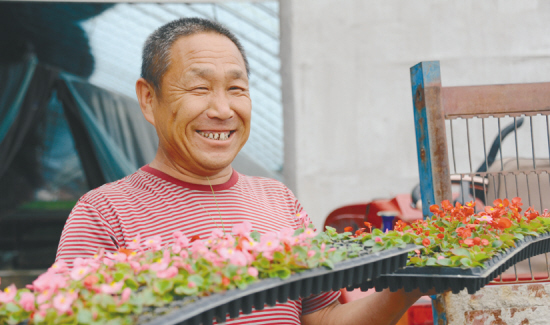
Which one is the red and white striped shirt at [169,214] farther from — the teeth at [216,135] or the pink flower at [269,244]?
the pink flower at [269,244]

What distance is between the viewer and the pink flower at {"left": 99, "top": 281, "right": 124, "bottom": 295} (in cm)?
73

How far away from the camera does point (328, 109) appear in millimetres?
4648

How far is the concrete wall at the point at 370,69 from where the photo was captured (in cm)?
462

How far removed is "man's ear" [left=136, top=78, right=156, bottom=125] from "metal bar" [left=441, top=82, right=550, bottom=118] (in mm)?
1010

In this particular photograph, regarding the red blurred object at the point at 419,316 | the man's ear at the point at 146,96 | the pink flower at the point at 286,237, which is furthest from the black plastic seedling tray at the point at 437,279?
the red blurred object at the point at 419,316

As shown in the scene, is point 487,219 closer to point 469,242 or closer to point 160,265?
point 469,242

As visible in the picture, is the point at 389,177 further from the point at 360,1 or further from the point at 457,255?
the point at 457,255

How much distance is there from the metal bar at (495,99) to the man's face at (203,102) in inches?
30.9

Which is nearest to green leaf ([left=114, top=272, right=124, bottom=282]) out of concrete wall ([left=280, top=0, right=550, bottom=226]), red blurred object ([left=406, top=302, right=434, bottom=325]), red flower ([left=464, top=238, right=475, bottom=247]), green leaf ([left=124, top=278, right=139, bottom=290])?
green leaf ([left=124, top=278, right=139, bottom=290])

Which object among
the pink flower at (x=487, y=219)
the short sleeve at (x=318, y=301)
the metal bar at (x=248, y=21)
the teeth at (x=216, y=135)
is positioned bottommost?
the short sleeve at (x=318, y=301)

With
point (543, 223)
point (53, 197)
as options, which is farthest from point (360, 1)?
point (53, 197)

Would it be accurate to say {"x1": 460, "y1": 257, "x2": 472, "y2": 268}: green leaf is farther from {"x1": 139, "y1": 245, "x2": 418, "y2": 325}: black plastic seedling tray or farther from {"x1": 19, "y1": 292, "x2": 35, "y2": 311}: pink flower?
{"x1": 19, "y1": 292, "x2": 35, "y2": 311}: pink flower

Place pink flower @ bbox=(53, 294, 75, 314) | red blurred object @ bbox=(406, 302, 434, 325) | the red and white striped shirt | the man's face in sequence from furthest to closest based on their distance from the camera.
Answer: red blurred object @ bbox=(406, 302, 434, 325) → the man's face → the red and white striped shirt → pink flower @ bbox=(53, 294, 75, 314)

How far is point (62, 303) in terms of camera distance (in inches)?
27.8
